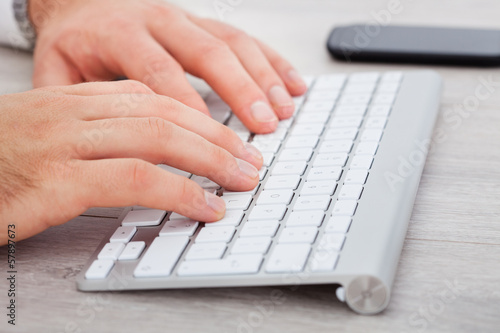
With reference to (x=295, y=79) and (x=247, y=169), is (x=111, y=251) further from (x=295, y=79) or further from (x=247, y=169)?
(x=295, y=79)

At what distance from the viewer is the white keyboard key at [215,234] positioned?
51 centimetres

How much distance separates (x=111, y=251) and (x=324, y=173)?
223 millimetres

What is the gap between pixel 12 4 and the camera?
1.05 meters

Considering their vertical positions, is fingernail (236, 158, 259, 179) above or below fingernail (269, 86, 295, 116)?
above

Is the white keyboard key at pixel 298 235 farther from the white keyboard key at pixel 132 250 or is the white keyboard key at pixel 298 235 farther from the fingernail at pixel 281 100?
the fingernail at pixel 281 100

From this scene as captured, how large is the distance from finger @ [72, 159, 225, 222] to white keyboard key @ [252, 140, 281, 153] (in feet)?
0.46

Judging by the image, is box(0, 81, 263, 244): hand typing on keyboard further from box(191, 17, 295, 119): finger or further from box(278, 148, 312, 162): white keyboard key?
box(191, 17, 295, 119): finger

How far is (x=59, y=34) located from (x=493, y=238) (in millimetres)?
696

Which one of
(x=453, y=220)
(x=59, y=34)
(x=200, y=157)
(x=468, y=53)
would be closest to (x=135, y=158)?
(x=200, y=157)

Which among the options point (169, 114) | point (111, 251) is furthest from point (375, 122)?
point (111, 251)

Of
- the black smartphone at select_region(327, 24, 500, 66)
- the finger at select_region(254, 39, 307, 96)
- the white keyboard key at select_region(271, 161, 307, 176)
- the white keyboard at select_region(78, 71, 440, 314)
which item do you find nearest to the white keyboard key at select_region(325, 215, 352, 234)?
the white keyboard at select_region(78, 71, 440, 314)

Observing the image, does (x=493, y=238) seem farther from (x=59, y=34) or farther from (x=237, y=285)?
(x=59, y=34)

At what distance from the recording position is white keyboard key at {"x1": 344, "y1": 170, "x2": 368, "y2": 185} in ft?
A: 1.87

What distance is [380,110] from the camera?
72cm
